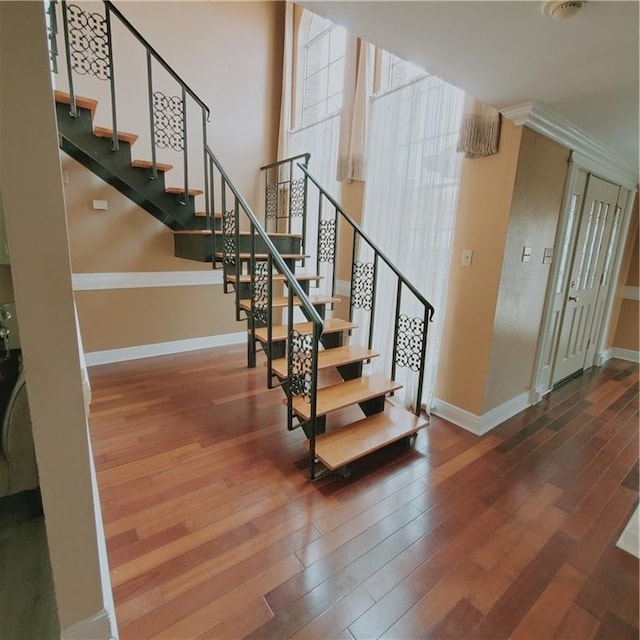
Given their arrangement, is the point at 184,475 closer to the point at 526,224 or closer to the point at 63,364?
the point at 63,364

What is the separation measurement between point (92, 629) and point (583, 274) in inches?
167

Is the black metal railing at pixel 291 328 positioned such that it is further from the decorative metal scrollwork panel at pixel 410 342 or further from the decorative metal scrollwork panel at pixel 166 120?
the decorative metal scrollwork panel at pixel 166 120

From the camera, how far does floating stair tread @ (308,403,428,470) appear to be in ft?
6.30

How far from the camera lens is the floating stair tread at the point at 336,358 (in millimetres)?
2188

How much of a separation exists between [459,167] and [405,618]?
2.58 m

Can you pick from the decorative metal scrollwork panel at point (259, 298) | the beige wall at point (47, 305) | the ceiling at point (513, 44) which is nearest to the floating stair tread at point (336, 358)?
the decorative metal scrollwork panel at point (259, 298)

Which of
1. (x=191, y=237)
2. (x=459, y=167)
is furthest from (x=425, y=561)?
(x=191, y=237)

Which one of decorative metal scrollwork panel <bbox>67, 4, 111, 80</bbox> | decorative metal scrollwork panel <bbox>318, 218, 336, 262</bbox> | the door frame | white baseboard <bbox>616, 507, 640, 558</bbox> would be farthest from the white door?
decorative metal scrollwork panel <bbox>67, 4, 111, 80</bbox>

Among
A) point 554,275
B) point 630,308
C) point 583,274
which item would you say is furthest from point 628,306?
point 554,275

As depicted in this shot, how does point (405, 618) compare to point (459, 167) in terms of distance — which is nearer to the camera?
point (405, 618)

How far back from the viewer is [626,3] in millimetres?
1174

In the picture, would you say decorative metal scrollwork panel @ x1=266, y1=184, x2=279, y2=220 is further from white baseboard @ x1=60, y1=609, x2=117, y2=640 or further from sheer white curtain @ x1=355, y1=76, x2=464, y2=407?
white baseboard @ x1=60, y1=609, x2=117, y2=640

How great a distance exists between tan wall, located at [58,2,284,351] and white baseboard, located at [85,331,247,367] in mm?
61

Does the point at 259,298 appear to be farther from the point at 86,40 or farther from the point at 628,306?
the point at 628,306
